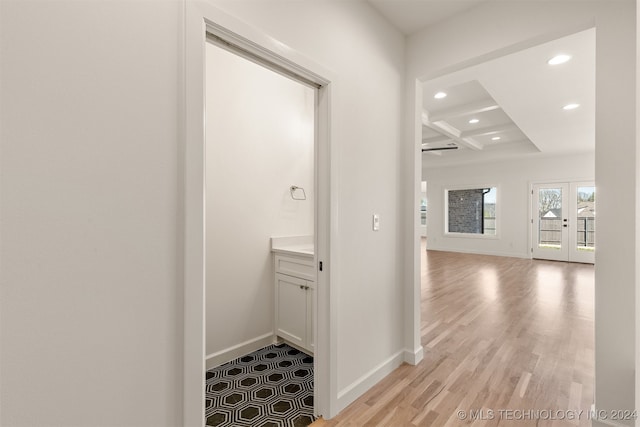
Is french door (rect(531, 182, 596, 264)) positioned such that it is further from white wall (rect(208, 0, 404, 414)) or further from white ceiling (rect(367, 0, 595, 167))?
white wall (rect(208, 0, 404, 414))

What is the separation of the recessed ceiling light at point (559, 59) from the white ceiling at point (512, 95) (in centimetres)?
5

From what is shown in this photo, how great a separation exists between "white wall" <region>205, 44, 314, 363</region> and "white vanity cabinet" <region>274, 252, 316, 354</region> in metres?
0.13

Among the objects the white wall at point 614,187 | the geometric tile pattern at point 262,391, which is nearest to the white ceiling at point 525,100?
the white wall at point 614,187

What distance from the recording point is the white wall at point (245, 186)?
254 cm

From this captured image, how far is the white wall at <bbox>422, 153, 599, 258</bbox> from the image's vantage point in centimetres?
747

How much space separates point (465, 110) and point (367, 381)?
439cm

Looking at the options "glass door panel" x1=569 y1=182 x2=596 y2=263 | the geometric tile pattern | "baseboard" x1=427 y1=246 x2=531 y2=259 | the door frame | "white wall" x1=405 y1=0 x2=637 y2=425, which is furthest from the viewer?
"baseboard" x1=427 y1=246 x2=531 y2=259

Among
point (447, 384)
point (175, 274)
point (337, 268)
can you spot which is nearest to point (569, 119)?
point (447, 384)

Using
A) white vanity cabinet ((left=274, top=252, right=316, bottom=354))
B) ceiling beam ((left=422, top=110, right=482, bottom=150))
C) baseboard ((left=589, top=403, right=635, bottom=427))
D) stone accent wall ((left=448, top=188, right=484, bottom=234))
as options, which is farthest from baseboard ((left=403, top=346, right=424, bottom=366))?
stone accent wall ((left=448, top=188, right=484, bottom=234))

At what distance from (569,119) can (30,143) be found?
652 cm

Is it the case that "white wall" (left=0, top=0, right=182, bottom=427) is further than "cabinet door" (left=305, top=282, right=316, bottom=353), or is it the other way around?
"cabinet door" (left=305, top=282, right=316, bottom=353)

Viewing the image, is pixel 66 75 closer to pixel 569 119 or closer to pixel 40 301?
pixel 40 301

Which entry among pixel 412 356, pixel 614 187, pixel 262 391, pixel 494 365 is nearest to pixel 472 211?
pixel 494 365

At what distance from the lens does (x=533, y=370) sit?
239cm
